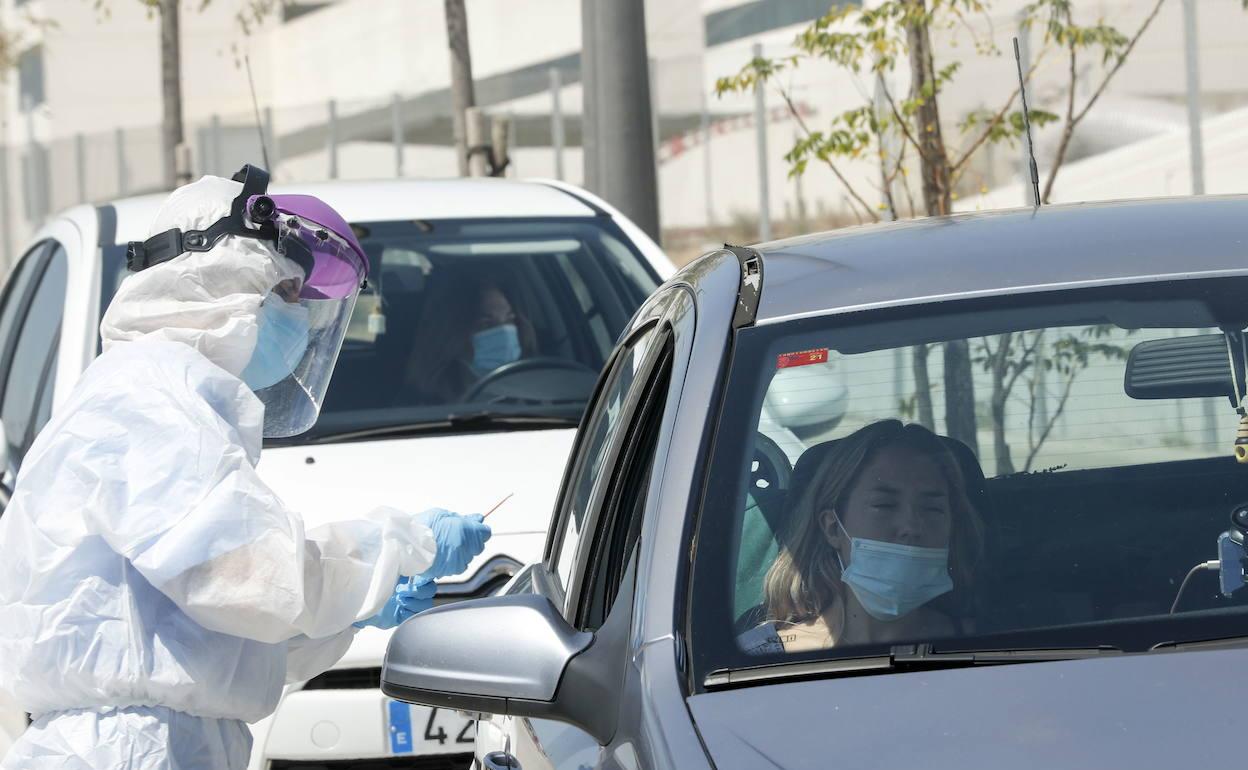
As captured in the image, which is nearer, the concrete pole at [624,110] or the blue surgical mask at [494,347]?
the blue surgical mask at [494,347]

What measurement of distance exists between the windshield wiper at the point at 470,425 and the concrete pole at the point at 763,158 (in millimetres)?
8207

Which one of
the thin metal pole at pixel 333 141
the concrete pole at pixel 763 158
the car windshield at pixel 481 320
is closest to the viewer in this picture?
the car windshield at pixel 481 320

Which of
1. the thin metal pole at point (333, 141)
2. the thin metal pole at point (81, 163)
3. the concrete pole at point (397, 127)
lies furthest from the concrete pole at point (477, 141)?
the thin metal pole at point (81, 163)

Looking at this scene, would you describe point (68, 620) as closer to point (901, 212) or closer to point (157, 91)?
point (901, 212)

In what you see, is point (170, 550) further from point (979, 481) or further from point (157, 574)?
point (979, 481)

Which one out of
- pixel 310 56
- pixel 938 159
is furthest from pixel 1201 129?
pixel 310 56

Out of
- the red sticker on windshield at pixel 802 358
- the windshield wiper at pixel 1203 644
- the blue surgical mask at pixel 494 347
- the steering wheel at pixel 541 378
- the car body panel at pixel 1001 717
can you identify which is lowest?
the car body panel at pixel 1001 717

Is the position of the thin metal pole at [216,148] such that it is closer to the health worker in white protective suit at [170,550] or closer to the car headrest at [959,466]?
the health worker in white protective suit at [170,550]

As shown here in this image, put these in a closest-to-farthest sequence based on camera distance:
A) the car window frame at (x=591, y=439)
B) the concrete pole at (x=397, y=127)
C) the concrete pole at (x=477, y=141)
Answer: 1. the car window frame at (x=591, y=439)
2. the concrete pole at (x=477, y=141)
3. the concrete pole at (x=397, y=127)

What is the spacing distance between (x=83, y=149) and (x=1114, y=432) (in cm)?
2566

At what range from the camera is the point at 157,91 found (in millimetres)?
41500

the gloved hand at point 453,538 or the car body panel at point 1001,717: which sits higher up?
the car body panel at point 1001,717

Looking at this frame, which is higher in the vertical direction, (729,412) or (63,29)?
(63,29)

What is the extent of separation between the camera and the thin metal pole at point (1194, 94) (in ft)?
35.3
